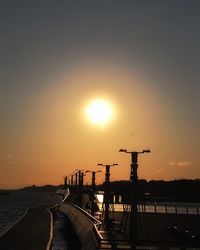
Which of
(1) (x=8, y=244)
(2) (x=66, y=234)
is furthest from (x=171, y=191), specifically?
(1) (x=8, y=244)

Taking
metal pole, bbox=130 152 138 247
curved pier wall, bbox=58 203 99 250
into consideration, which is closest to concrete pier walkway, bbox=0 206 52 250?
curved pier wall, bbox=58 203 99 250

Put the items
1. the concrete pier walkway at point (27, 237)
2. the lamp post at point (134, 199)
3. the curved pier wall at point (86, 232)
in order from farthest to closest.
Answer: the concrete pier walkway at point (27, 237) < the curved pier wall at point (86, 232) < the lamp post at point (134, 199)

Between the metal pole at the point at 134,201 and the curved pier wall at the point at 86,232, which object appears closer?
the metal pole at the point at 134,201

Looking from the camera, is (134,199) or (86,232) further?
(86,232)

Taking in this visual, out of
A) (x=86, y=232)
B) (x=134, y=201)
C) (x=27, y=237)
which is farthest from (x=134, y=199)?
(x=86, y=232)

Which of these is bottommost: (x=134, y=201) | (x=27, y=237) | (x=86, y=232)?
(x=27, y=237)

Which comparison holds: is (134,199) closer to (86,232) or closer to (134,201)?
(134,201)

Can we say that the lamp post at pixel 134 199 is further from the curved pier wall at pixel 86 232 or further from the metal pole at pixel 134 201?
the curved pier wall at pixel 86 232

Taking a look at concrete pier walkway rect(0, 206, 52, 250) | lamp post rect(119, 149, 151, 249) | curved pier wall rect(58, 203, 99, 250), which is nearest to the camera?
lamp post rect(119, 149, 151, 249)

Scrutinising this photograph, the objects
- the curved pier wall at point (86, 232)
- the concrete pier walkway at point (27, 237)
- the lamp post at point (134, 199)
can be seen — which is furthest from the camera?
the concrete pier walkway at point (27, 237)

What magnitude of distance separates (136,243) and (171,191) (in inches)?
5621

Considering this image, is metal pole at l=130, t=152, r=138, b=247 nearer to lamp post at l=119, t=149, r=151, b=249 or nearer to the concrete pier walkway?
lamp post at l=119, t=149, r=151, b=249

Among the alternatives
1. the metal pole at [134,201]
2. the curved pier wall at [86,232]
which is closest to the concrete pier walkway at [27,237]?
the curved pier wall at [86,232]

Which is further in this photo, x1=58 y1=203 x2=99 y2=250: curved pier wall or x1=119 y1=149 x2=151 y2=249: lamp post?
x1=58 y1=203 x2=99 y2=250: curved pier wall
